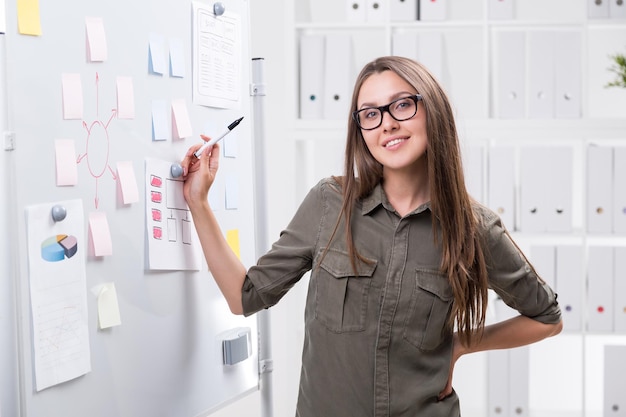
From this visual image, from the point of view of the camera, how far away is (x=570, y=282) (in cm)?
282

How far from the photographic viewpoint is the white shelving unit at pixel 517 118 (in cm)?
281

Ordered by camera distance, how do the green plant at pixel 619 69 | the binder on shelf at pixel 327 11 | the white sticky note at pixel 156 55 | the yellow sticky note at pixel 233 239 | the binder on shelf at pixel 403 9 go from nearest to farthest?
1. the white sticky note at pixel 156 55
2. the yellow sticky note at pixel 233 239
3. the green plant at pixel 619 69
4. the binder on shelf at pixel 403 9
5. the binder on shelf at pixel 327 11

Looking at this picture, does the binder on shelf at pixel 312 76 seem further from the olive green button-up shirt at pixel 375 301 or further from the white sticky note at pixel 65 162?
the white sticky note at pixel 65 162

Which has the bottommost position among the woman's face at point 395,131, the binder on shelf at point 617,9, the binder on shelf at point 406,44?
the woman's face at point 395,131

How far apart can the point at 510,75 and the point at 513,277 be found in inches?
57.8

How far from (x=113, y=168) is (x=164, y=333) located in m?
0.36

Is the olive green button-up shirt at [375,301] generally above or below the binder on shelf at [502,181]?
below

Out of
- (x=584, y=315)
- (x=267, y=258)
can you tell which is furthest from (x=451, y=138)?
(x=584, y=315)

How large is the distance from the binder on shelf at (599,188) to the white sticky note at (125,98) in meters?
2.02

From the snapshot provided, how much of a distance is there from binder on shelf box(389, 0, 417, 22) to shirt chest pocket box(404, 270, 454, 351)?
64.7 inches

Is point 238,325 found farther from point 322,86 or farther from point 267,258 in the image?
point 322,86

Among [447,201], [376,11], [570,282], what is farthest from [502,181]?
[447,201]

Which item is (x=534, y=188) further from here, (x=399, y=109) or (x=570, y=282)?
(x=399, y=109)

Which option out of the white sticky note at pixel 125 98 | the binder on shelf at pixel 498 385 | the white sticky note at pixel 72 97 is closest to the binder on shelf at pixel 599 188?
the binder on shelf at pixel 498 385
